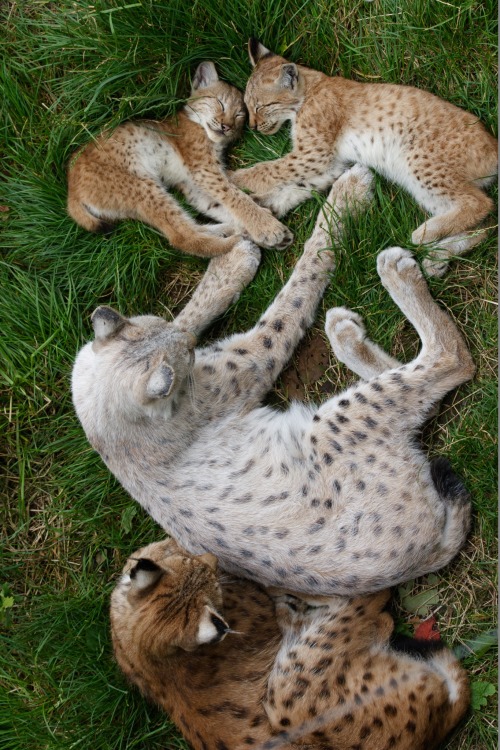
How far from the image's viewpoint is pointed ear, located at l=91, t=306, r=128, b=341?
4078 millimetres

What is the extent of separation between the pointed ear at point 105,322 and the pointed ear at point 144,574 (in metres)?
1.19

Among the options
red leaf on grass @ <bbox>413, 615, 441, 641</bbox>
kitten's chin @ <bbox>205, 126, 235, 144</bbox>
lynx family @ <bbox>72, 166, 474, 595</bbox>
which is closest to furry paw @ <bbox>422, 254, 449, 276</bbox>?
lynx family @ <bbox>72, 166, 474, 595</bbox>

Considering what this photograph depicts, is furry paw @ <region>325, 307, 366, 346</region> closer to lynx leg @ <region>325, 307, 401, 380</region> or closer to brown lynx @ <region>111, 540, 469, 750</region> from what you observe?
lynx leg @ <region>325, 307, 401, 380</region>

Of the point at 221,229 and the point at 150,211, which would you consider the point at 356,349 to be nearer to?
the point at 221,229

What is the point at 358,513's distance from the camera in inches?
150

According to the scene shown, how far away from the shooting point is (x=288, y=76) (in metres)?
4.73

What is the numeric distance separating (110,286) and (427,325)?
6.52ft

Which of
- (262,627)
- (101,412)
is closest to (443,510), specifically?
(262,627)

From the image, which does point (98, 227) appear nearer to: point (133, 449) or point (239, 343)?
point (239, 343)

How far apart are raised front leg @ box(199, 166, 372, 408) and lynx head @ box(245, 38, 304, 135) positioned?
2.05 ft

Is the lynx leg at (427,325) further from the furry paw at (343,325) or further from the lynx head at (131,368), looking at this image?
the lynx head at (131,368)

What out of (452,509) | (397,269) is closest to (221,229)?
(397,269)

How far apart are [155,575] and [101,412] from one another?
2.92 feet

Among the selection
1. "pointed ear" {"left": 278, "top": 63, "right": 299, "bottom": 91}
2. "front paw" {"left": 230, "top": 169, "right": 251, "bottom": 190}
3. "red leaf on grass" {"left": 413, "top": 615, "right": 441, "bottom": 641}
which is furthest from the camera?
"front paw" {"left": 230, "top": 169, "right": 251, "bottom": 190}
